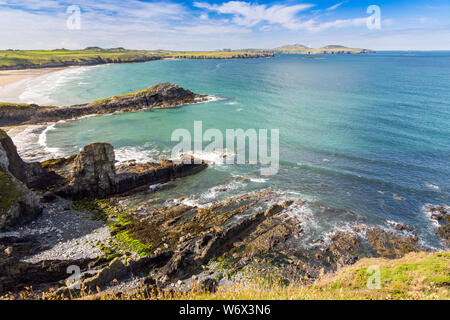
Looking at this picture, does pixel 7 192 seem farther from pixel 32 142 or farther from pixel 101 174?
pixel 32 142

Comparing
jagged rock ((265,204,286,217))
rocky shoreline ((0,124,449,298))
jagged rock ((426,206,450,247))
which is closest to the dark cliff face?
rocky shoreline ((0,124,449,298))

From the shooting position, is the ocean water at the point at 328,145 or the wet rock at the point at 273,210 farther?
the ocean water at the point at 328,145

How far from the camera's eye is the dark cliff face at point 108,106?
66375 mm

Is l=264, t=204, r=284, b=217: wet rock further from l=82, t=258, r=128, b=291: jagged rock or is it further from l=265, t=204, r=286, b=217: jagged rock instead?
l=82, t=258, r=128, b=291: jagged rock

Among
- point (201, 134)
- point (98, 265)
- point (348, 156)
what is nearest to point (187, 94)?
point (201, 134)

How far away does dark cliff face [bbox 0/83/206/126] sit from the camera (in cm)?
6638

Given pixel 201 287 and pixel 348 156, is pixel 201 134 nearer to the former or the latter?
pixel 348 156

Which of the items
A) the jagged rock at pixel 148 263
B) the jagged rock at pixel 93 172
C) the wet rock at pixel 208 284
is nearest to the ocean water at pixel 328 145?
the jagged rock at pixel 93 172

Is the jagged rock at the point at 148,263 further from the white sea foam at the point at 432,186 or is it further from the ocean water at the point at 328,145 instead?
the white sea foam at the point at 432,186

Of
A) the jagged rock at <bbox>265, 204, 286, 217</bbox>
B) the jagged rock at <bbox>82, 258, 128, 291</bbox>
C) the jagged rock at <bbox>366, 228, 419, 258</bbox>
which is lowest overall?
the jagged rock at <bbox>366, 228, 419, 258</bbox>

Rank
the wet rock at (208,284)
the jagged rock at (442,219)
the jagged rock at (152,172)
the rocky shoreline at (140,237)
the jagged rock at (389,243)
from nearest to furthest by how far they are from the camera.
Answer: the wet rock at (208,284)
the rocky shoreline at (140,237)
the jagged rock at (389,243)
the jagged rock at (442,219)
the jagged rock at (152,172)

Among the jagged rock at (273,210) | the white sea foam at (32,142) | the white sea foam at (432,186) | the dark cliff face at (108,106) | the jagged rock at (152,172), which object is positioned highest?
the dark cliff face at (108,106)

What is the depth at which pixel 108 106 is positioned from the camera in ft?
267
